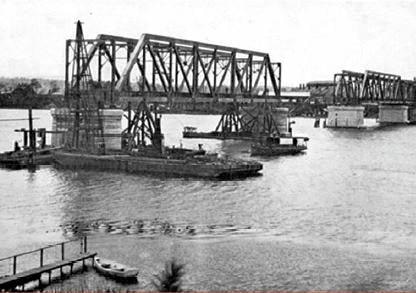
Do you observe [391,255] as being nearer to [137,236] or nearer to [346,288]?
[346,288]

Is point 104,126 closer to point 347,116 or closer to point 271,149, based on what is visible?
point 271,149

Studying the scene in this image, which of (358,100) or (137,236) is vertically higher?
(358,100)

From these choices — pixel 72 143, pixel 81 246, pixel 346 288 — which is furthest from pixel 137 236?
pixel 72 143

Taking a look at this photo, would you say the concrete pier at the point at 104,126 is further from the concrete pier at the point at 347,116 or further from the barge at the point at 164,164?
the concrete pier at the point at 347,116

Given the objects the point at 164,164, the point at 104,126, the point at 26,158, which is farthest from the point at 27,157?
the point at 164,164

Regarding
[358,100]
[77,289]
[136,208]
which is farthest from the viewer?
[358,100]
